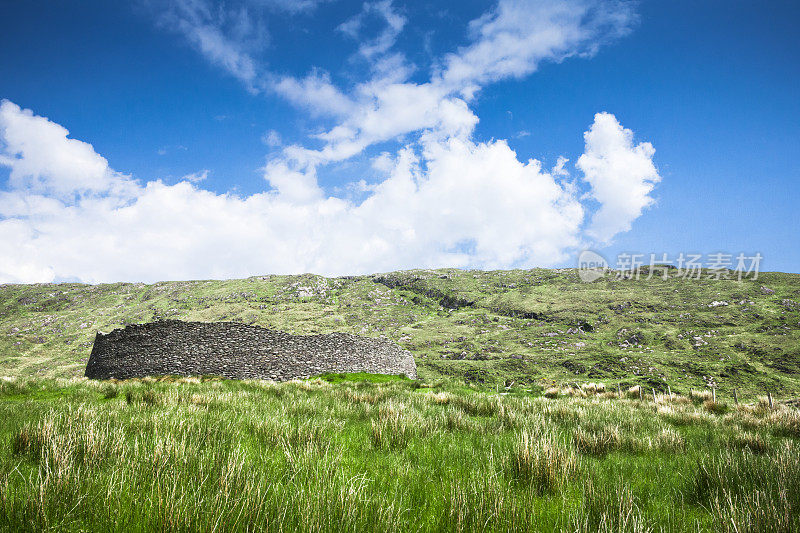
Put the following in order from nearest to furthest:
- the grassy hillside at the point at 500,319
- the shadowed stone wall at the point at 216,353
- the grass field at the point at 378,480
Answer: the grass field at the point at 378,480
the shadowed stone wall at the point at 216,353
the grassy hillside at the point at 500,319

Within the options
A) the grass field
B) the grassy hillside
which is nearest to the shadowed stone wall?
the grassy hillside

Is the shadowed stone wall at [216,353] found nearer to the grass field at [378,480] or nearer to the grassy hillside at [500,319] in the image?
the grassy hillside at [500,319]

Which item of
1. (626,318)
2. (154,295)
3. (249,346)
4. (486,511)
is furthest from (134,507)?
(154,295)

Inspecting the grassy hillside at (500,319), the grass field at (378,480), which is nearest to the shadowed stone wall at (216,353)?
the grassy hillside at (500,319)

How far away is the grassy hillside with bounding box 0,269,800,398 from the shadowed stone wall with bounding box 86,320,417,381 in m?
17.9

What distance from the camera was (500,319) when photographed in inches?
3772

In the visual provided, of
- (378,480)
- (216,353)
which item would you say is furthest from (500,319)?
(378,480)

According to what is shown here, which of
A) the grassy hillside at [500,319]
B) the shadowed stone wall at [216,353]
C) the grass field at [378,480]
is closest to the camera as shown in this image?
the grass field at [378,480]

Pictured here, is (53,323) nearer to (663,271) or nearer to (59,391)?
(59,391)

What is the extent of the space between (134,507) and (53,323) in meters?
142

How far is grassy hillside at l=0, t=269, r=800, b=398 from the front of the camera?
51906mm

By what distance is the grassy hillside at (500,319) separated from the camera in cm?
5191

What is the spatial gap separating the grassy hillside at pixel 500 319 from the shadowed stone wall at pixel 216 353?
703 inches

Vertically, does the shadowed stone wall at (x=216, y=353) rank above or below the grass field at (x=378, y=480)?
below
